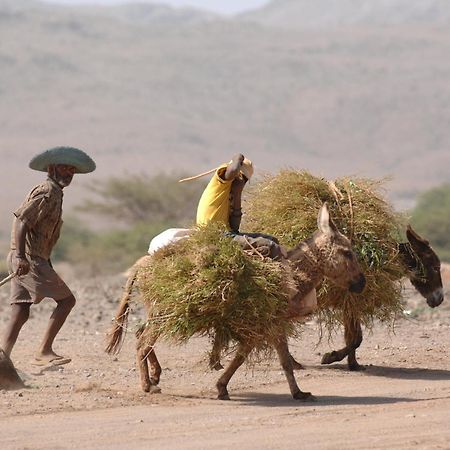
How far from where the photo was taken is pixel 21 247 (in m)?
9.39

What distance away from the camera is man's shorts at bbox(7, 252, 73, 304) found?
9633mm

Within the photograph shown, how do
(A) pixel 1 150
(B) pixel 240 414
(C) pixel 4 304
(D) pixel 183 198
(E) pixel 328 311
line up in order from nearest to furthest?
(B) pixel 240 414, (E) pixel 328 311, (C) pixel 4 304, (D) pixel 183 198, (A) pixel 1 150

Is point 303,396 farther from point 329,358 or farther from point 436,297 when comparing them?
point 436,297

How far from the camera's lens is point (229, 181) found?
871 centimetres

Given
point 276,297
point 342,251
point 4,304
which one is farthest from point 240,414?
point 4,304

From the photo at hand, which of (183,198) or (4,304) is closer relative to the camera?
(4,304)

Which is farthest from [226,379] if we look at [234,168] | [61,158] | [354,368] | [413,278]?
[413,278]

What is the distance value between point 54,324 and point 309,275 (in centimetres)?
230

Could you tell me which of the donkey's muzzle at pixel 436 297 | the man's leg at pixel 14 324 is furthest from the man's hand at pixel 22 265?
the donkey's muzzle at pixel 436 297

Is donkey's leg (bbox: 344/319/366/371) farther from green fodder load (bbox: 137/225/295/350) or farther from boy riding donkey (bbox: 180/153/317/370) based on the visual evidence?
green fodder load (bbox: 137/225/295/350)

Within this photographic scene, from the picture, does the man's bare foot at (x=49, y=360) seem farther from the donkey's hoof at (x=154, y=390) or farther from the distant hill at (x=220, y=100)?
the distant hill at (x=220, y=100)

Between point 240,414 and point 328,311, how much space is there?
6.91 ft

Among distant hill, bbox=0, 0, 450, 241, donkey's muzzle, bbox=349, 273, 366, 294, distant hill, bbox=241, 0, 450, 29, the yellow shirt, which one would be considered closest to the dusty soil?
donkey's muzzle, bbox=349, 273, 366, 294

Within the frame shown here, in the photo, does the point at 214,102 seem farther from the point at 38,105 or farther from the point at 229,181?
the point at 229,181
